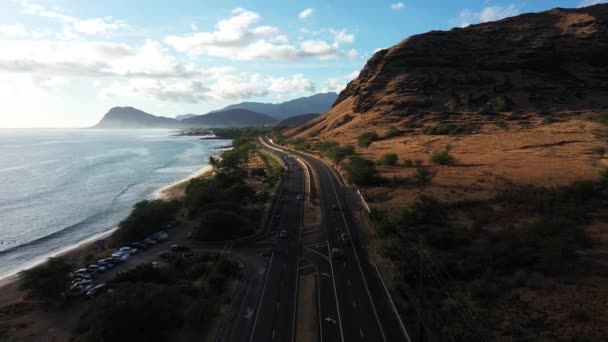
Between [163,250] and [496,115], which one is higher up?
[496,115]

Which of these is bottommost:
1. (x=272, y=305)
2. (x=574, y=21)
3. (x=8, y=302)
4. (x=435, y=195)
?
(x=8, y=302)

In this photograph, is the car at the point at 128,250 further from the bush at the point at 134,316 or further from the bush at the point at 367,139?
the bush at the point at 367,139

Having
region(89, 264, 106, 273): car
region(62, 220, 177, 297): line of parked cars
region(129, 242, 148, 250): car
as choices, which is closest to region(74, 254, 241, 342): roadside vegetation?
region(62, 220, 177, 297): line of parked cars

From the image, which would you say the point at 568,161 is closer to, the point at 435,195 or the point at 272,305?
the point at 435,195

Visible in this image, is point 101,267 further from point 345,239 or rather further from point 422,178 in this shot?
point 422,178

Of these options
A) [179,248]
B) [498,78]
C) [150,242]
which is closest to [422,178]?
[179,248]

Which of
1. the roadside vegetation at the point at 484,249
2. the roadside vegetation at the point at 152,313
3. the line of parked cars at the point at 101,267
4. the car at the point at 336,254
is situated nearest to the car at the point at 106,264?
the line of parked cars at the point at 101,267

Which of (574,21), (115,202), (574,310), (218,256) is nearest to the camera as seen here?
(574,310)

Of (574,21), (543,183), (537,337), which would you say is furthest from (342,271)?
(574,21)
